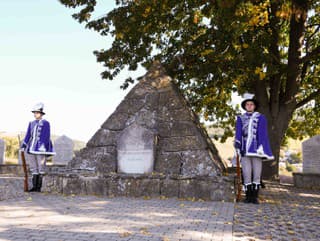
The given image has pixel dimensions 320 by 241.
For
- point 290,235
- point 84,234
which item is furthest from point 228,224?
point 84,234

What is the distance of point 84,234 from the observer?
3.91 metres

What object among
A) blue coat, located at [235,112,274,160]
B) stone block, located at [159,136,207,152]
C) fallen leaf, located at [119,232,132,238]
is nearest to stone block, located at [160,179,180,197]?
stone block, located at [159,136,207,152]

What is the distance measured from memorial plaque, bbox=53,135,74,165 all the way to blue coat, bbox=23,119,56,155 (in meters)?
9.96

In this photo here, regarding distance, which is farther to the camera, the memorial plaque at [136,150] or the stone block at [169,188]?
the memorial plaque at [136,150]

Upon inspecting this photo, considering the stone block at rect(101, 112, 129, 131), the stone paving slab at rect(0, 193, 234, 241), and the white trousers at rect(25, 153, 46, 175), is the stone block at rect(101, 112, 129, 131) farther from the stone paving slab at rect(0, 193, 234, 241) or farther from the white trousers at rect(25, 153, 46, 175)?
the stone paving slab at rect(0, 193, 234, 241)

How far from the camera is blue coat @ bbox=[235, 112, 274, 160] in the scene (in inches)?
268

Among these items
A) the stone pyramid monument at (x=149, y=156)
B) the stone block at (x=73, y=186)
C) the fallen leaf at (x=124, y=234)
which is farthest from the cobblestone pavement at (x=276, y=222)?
the stone block at (x=73, y=186)

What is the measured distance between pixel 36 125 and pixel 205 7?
5194 mm

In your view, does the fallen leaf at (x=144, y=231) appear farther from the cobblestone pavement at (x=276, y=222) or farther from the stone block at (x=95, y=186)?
the stone block at (x=95, y=186)

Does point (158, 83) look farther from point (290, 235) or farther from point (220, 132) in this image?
point (220, 132)

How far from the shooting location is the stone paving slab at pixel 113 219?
393cm

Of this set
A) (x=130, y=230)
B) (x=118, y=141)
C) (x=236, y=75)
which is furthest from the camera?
(x=236, y=75)

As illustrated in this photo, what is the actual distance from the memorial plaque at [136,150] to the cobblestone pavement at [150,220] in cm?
99

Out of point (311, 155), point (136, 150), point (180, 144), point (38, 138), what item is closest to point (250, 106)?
point (180, 144)
